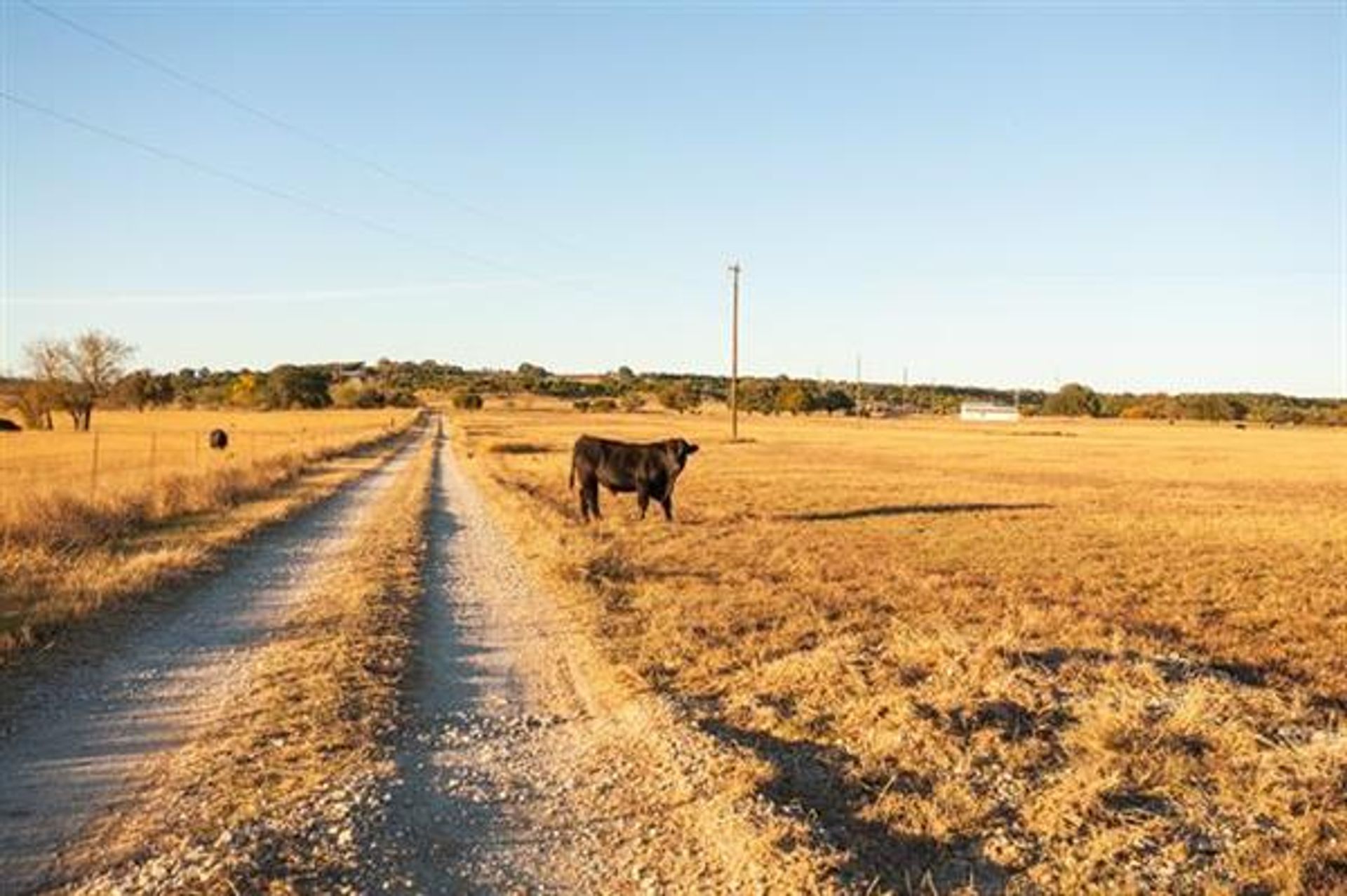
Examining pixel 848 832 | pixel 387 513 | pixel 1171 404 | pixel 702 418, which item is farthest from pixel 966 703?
pixel 1171 404

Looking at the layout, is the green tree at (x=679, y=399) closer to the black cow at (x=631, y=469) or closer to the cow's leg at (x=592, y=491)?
the black cow at (x=631, y=469)

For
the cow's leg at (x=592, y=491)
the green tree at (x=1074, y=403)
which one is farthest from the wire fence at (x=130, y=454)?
the green tree at (x=1074, y=403)

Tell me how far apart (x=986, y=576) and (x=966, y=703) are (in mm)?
9163

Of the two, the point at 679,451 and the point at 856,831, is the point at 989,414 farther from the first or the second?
the point at 856,831

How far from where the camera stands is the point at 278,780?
6188mm

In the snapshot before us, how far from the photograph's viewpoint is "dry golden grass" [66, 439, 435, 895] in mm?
4934

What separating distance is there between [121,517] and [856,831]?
17.4 metres

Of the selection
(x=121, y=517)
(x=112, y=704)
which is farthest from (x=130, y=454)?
(x=112, y=704)

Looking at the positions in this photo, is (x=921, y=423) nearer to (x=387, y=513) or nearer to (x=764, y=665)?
(x=387, y=513)

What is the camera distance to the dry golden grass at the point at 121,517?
1155cm

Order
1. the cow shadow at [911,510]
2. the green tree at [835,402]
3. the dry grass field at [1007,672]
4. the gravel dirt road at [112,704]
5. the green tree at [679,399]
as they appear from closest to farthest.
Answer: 1. the dry grass field at [1007,672]
2. the gravel dirt road at [112,704]
3. the cow shadow at [911,510]
4. the green tree at [835,402]
5. the green tree at [679,399]

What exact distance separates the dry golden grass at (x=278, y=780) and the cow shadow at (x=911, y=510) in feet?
48.7

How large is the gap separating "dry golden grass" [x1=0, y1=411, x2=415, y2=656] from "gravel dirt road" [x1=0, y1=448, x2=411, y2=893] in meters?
0.63

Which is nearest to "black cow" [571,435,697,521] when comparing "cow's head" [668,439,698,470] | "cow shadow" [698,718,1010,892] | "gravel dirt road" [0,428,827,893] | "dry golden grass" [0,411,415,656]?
"cow's head" [668,439,698,470]
